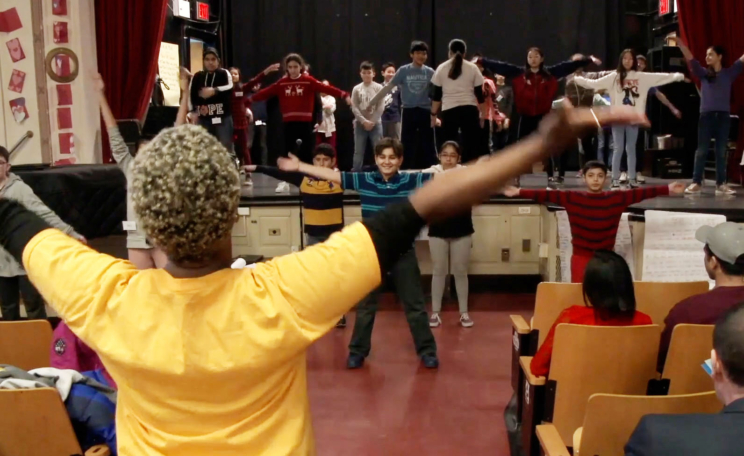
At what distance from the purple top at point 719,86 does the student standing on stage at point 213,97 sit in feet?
13.3

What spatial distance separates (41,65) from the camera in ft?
19.4

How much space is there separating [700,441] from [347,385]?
272 centimetres

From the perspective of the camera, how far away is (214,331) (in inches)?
36.5

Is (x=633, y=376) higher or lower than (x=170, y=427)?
lower

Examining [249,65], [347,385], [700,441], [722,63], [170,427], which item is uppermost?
[249,65]

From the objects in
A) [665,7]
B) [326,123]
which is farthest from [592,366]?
[665,7]

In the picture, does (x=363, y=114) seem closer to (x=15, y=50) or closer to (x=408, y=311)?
(x=15, y=50)

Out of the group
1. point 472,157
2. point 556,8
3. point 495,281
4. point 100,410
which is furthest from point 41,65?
point 556,8

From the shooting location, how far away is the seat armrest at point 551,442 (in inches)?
67.7

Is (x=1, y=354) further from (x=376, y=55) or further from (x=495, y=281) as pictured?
(x=376, y=55)

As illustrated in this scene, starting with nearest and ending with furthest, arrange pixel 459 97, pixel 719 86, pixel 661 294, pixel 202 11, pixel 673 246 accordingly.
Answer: pixel 661 294
pixel 673 246
pixel 719 86
pixel 459 97
pixel 202 11

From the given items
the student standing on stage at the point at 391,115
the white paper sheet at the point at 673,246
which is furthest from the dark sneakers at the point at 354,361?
the student standing on stage at the point at 391,115

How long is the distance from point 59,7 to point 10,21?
1.33 feet

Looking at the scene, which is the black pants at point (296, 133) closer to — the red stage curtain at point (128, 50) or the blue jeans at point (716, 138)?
the red stage curtain at point (128, 50)
